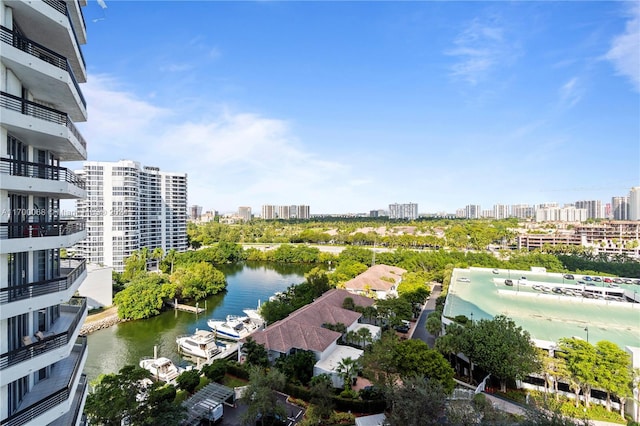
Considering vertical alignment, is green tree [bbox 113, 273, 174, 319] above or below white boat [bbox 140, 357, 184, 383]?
above

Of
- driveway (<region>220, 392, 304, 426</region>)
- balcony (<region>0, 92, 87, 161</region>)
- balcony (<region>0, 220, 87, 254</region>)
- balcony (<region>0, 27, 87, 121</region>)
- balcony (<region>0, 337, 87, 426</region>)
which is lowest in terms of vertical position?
driveway (<region>220, 392, 304, 426</region>)

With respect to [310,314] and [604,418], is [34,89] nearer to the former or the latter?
[310,314]

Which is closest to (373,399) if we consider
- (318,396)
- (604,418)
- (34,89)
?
(318,396)

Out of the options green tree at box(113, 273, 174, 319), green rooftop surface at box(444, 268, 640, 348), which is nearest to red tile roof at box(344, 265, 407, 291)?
green rooftop surface at box(444, 268, 640, 348)

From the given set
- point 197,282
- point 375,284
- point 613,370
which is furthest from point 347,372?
point 197,282

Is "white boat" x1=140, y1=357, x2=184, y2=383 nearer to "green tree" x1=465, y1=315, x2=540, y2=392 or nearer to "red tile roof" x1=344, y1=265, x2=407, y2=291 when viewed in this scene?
"green tree" x1=465, y1=315, x2=540, y2=392

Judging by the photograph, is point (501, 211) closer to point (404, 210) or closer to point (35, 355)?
point (404, 210)

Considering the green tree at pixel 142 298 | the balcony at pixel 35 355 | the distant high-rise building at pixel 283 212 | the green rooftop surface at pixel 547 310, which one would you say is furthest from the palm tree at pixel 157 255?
the distant high-rise building at pixel 283 212
